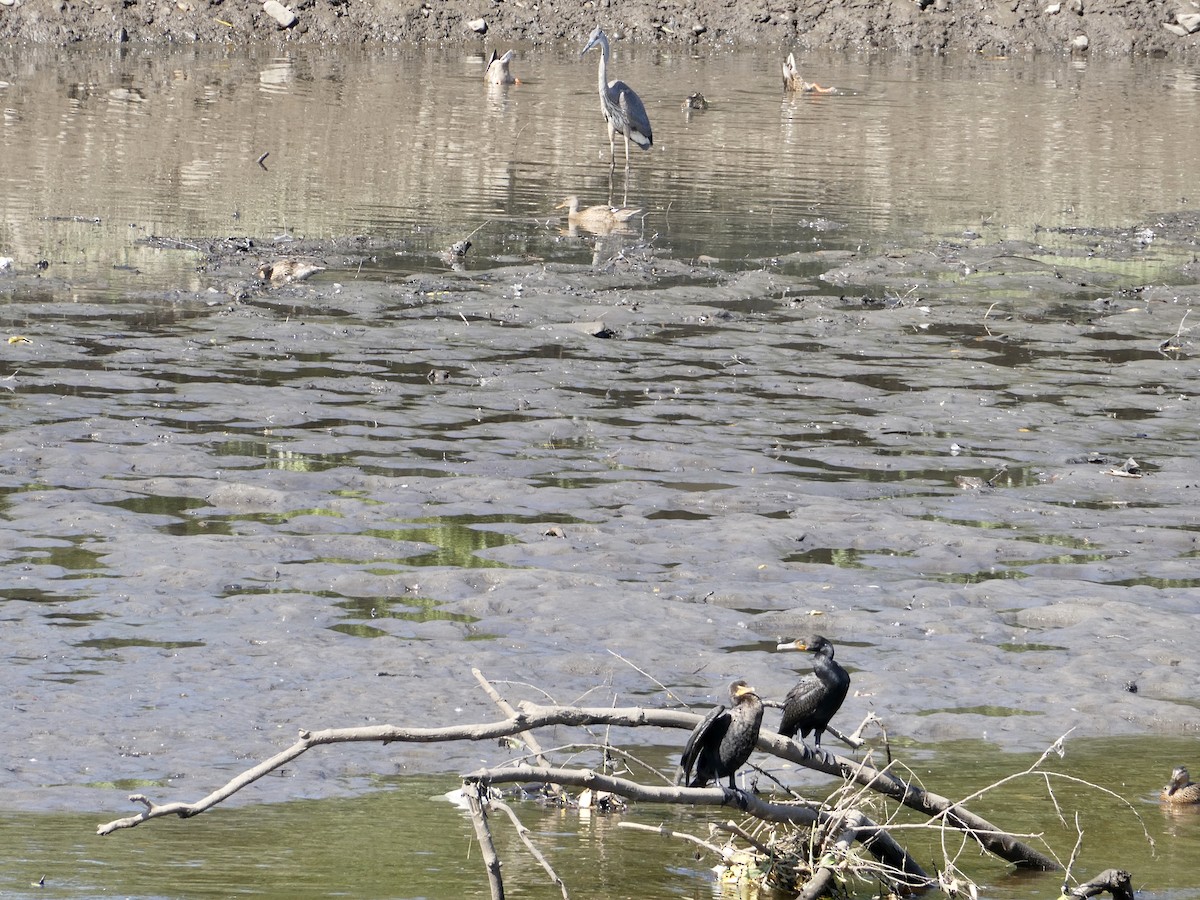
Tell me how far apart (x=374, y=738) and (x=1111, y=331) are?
35.5 ft

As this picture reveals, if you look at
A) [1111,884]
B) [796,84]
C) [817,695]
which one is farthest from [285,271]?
[796,84]

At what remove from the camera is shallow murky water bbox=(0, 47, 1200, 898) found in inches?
268

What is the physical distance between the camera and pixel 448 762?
645 centimetres

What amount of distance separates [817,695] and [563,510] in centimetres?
363

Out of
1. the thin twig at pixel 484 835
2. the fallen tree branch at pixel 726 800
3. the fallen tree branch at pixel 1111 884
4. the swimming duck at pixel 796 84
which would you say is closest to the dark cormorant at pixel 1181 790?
the fallen tree branch at pixel 1111 884

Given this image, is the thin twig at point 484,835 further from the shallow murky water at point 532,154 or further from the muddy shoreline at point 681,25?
the muddy shoreline at point 681,25

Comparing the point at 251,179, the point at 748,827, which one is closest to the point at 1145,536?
the point at 748,827

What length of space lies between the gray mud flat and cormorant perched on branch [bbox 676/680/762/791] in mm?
1111

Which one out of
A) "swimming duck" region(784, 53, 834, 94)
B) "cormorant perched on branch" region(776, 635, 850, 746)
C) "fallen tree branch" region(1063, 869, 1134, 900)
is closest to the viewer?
"fallen tree branch" region(1063, 869, 1134, 900)

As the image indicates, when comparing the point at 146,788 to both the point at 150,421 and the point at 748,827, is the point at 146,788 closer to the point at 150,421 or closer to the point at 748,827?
the point at 748,827

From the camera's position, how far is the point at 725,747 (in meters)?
5.35

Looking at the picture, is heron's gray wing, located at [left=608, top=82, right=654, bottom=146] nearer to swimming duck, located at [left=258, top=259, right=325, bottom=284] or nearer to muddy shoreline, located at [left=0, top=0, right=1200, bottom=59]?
swimming duck, located at [left=258, top=259, right=325, bottom=284]

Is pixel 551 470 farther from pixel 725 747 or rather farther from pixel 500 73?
pixel 500 73

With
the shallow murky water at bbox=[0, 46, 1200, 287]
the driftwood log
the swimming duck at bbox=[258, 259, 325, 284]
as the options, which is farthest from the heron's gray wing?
the driftwood log
